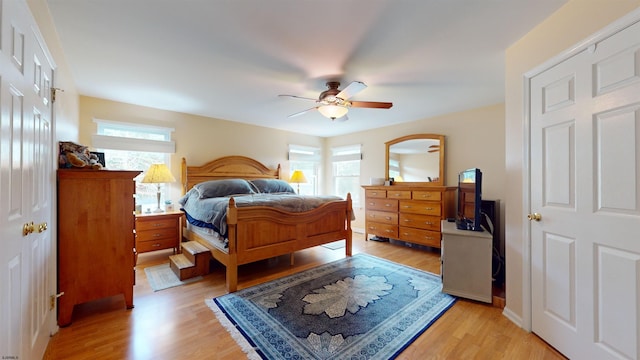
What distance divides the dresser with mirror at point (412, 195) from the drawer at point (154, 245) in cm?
338

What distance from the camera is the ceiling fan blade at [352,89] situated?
2227mm

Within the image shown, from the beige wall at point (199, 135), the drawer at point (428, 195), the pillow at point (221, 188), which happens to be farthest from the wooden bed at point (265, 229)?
the drawer at point (428, 195)

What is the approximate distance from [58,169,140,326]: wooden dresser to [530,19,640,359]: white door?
344 centimetres

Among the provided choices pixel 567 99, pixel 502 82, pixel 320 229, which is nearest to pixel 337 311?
pixel 320 229

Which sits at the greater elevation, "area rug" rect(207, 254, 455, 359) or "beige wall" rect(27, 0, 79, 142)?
"beige wall" rect(27, 0, 79, 142)

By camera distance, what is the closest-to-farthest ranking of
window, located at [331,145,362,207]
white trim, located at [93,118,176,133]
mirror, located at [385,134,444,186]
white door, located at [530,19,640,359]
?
white door, located at [530,19,640,359]
white trim, located at [93,118,176,133]
mirror, located at [385,134,444,186]
window, located at [331,145,362,207]

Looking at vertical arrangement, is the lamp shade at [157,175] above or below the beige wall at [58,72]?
below

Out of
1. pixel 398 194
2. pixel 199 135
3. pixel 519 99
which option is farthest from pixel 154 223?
pixel 519 99

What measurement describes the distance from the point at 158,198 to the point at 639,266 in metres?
4.96

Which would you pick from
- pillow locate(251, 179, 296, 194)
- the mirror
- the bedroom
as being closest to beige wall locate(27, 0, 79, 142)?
the bedroom

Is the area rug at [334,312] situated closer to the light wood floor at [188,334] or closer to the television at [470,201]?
the light wood floor at [188,334]

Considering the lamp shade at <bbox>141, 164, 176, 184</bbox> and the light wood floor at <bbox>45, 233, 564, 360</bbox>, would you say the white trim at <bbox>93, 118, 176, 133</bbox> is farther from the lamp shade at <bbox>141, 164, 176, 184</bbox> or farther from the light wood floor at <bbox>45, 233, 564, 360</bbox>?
the light wood floor at <bbox>45, 233, 564, 360</bbox>

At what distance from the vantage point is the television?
238cm

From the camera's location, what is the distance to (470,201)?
259cm
